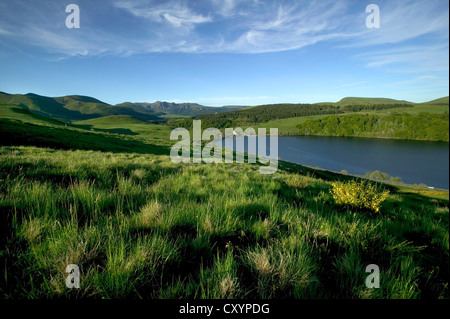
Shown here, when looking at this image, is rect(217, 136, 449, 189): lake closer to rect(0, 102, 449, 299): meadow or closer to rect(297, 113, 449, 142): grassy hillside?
rect(297, 113, 449, 142): grassy hillside

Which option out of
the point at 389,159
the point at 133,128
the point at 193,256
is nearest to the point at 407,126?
the point at 389,159

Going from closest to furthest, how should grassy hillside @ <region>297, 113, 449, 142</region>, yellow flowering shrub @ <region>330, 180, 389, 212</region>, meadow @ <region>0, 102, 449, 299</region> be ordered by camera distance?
1. meadow @ <region>0, 102, 449, 299</region>
2. yellow flowering shrub @ <region>330, 180, 389, 212</region>
3. grassy hillside @ <region>297, 113, 449, 142</region>

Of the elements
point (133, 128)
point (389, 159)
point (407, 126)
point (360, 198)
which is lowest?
point (389, 159)

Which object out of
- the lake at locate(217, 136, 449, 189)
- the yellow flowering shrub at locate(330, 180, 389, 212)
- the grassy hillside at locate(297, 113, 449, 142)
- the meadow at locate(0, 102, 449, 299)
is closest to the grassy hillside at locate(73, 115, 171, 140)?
the lake at locate(217, 136, 449, 189)

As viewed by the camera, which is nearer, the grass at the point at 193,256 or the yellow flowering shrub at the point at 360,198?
the grass at the point at 193,256

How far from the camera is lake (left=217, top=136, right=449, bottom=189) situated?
323 ft

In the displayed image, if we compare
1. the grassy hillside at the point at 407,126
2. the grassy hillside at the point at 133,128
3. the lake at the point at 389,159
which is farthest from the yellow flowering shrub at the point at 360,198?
the grassy hillside at the point at 407,126

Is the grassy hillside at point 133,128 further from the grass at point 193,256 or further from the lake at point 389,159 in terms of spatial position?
the grass at point 193,256

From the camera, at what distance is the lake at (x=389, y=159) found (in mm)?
98350

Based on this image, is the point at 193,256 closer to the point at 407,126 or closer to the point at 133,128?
the point at 133,128

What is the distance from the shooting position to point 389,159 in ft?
414
